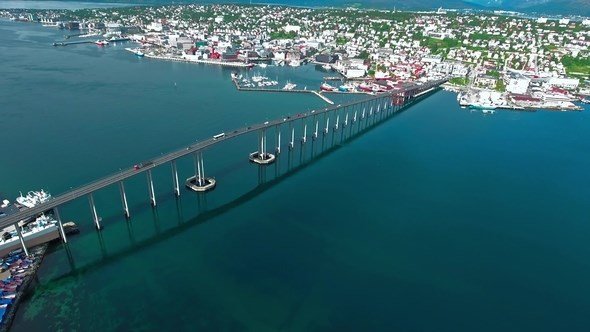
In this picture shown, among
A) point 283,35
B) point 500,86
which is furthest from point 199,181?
point 283,35

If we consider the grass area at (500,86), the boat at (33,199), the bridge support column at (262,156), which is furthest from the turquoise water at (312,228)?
the grass area at (500,86)

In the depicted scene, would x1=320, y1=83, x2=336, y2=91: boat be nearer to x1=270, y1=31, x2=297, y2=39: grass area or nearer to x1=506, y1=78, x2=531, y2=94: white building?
x1=506, y1=78, x2=531, y2=94: white building

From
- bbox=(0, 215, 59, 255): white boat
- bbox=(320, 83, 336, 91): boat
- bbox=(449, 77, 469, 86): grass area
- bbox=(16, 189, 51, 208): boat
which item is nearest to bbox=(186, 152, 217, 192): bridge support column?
bbox=(16, 189, 51, 208): boat

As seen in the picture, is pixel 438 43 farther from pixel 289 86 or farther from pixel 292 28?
pixel 289 86

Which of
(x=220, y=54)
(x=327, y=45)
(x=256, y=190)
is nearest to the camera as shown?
(x=256, y=190)

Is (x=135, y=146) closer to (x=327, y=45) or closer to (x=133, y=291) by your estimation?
(x=133, y=291)

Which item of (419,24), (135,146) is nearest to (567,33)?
(419,24)
